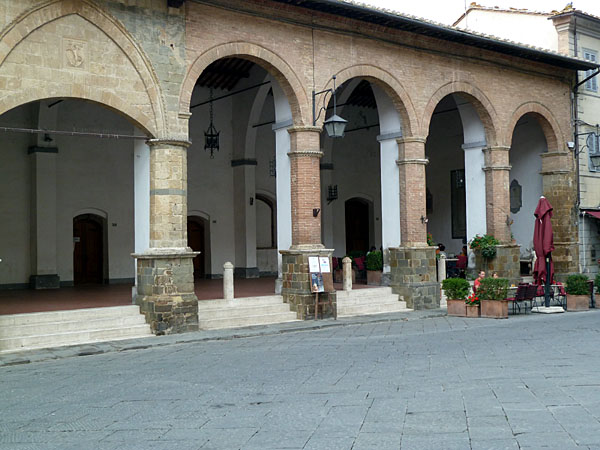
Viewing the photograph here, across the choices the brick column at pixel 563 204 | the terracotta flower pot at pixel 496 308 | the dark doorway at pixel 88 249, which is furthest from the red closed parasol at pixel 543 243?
the dark doorway at pixel 88 249

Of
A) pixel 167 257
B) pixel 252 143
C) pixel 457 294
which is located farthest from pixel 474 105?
pixel 167 257

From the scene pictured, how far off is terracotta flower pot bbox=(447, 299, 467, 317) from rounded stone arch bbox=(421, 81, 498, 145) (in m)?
4.25

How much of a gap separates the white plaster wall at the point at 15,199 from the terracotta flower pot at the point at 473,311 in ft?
36.4

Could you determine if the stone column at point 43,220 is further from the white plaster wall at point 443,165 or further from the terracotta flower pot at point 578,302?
the white plaster wall at point 443,165

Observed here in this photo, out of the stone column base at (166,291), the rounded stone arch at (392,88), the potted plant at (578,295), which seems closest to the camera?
the stone column base at (166,291)

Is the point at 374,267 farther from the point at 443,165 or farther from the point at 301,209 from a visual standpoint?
the point at 443,165

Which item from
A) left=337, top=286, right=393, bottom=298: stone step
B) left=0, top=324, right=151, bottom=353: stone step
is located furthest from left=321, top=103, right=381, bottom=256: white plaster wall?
left=0, top=324, right=151, bottom=353: stone step

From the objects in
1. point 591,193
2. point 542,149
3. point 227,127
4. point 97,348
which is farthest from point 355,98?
point 97,348

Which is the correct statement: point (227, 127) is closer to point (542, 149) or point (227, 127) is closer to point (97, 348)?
point (542, 149)

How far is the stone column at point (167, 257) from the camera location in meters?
12.9

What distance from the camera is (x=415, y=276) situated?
17.1 meters

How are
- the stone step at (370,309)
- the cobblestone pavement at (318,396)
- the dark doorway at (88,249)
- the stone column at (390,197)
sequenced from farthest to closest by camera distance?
1. the dark doorway at (88,249)
2. the stone column at (390,197)
3. the stone step at (370,309)
4. the cobblestone pavement at (318,396)

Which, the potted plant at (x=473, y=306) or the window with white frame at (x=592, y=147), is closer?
the potted plant at (x=473, y=306)

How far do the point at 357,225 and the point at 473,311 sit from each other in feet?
40.0
